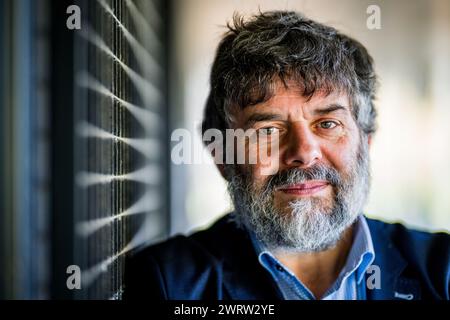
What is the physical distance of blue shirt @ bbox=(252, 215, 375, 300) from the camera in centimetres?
103

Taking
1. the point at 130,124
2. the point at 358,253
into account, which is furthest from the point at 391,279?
the point at 130,124

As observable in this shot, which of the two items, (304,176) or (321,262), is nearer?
(304,176)

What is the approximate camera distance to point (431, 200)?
1.07m

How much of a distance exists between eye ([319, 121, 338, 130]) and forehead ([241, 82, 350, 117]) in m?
0.03

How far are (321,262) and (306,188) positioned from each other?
0.63 feet

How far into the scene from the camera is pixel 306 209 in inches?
40.0

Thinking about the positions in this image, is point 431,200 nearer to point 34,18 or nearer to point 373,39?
point 373,39

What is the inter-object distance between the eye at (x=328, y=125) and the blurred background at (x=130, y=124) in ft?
0.47

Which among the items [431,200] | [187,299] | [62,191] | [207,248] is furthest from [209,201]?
[431,200]

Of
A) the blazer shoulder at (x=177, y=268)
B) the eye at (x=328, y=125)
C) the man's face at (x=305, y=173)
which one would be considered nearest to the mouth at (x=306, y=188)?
the man's face at (x=305, y=173)

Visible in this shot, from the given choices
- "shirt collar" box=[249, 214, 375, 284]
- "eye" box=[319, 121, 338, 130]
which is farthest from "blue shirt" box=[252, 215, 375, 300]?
"eye" box=[319, 121, 338, 130]

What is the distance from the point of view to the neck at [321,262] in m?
1.07

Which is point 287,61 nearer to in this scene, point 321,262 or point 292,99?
point 292,99

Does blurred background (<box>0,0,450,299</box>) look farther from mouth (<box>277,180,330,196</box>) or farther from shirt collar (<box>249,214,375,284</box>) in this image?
mouth (<box>277,180,330,196</box>)
